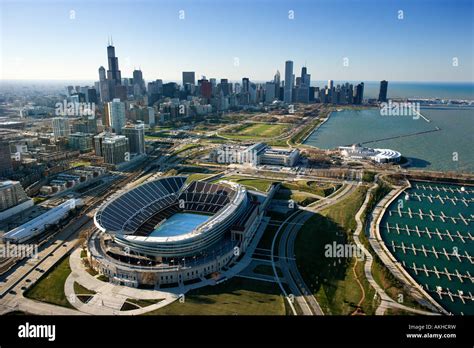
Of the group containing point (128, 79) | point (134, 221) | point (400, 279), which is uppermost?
point (128, 79)

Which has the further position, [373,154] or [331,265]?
[373,154]

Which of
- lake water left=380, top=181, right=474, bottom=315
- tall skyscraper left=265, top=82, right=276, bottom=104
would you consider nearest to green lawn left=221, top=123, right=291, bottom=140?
lake water left=380, top=181, right=474, bottom=315

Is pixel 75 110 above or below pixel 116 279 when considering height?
above

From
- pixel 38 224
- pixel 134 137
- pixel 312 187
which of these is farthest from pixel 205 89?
pixel 38 224

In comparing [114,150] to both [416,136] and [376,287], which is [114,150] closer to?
[376,287]

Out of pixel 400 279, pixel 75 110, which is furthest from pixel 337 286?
pixel 75 110

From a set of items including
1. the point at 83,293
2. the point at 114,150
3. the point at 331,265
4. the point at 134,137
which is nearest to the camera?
the point at 83,293

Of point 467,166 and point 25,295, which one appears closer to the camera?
point 25,295

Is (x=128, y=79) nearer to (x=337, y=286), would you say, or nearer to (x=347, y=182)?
(x=347, y=182)
